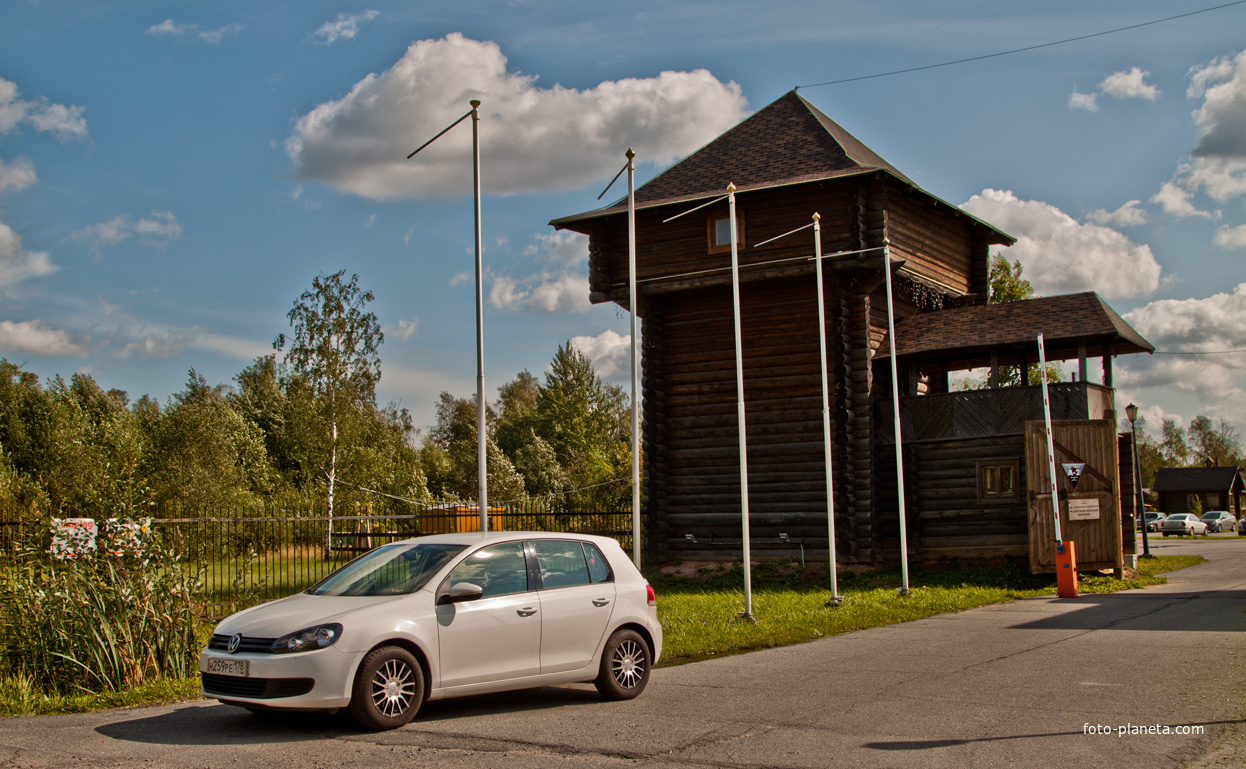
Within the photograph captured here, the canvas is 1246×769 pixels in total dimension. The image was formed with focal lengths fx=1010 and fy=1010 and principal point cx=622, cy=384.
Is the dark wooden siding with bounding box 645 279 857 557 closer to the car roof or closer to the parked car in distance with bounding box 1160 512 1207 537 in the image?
the car roof

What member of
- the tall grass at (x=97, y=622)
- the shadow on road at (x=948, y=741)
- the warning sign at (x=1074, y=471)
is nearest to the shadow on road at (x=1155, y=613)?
the warning sign at (x=1074, y=471)

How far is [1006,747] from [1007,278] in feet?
145

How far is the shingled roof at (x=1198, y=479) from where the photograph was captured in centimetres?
7956

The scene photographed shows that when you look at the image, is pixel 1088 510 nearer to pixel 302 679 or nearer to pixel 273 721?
pixel 273 721

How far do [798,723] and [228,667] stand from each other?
4.79 metres

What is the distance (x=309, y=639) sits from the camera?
8.26 meters

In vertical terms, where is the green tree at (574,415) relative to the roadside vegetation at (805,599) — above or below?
above

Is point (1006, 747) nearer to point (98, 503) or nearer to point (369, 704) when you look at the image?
point (369, 704)

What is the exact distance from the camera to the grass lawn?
34.4ft

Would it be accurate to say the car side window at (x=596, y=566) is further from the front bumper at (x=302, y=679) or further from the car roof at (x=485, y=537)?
the front bumper at (x=302, y=679)

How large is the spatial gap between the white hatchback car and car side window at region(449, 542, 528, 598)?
0.04ft

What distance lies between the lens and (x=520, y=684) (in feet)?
30.7

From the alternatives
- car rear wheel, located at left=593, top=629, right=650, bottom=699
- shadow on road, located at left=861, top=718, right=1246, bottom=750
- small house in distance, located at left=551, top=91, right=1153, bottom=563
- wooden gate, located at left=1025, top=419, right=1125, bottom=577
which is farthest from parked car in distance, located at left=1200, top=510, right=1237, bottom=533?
shadow on road, located at left=861, top=718, right=1246, bottom=750

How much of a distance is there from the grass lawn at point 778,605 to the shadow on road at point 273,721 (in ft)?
4.56
